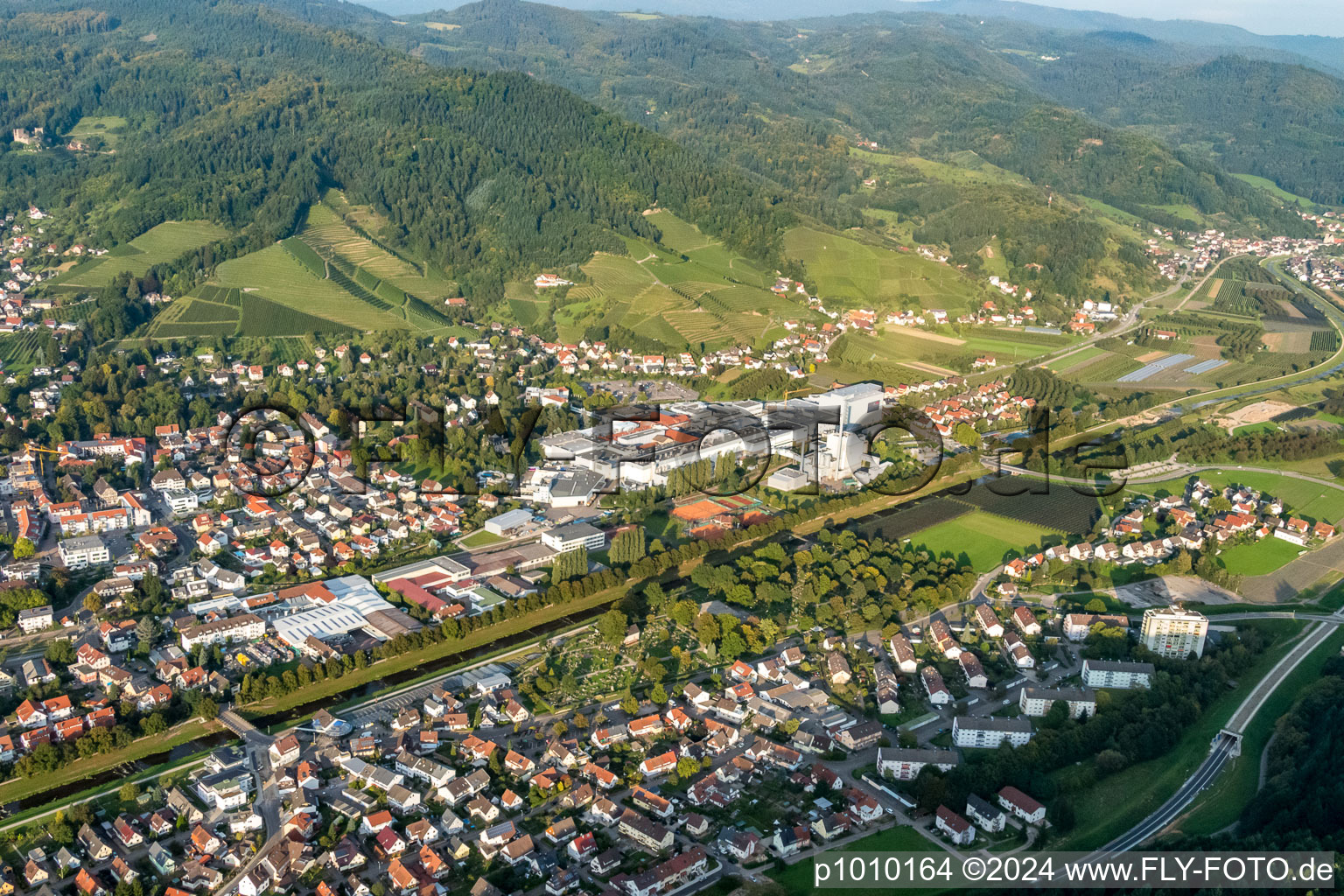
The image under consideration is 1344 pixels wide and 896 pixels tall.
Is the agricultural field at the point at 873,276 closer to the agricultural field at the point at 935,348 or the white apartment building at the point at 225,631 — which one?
the agricultural field at the point at 935,348

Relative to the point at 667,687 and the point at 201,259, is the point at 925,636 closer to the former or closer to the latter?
the point at 667,687

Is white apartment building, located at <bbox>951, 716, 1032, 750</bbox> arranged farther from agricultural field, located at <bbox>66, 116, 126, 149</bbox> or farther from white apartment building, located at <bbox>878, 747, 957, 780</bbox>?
agricultural field, located at <bbox>66, 116, 126, 149</bbox>

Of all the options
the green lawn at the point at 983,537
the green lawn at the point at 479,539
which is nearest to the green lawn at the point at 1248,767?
the green lawn at the point at 983,537

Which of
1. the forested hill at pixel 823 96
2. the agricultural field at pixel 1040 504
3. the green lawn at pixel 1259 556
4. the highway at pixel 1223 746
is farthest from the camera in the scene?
the forested hill at pixel 823 96

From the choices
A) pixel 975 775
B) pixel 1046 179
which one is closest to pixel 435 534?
pixel 975 775

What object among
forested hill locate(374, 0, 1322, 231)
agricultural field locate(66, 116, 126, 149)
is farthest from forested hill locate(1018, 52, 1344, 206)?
agricultural field locate(66, 116, 126, 149)
